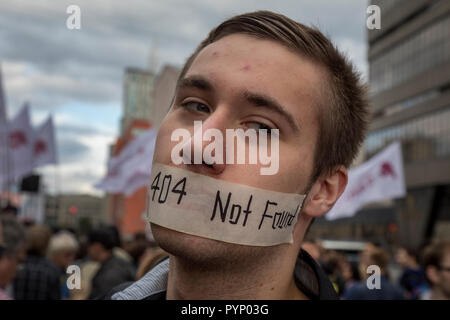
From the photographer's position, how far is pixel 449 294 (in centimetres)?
383

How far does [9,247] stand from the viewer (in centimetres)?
385

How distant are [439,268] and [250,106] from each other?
3.10 meters

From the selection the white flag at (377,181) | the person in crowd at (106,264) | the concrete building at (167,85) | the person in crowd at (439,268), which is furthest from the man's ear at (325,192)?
the white flag at (377,181)

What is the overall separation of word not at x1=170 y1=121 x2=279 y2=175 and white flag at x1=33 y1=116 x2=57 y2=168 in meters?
12.7

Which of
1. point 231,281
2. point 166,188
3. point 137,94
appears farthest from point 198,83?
Answer: point 137,94

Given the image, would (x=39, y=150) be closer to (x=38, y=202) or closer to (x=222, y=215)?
(x=38, y=202)

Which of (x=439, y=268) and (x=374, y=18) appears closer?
(x=374, y=18)

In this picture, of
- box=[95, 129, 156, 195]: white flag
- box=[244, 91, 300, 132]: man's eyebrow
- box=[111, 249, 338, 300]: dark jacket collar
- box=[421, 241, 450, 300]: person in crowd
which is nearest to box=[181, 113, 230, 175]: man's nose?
box=[244, 91, 300, 132]: man's eyebrow

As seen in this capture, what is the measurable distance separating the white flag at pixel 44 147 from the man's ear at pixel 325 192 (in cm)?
1264

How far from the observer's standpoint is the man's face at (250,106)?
4.93 feet

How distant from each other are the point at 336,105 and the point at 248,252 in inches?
24.0

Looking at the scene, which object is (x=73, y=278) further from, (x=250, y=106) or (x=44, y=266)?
(x=44, y=266)

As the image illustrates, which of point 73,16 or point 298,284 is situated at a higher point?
Answer: point 73,16
